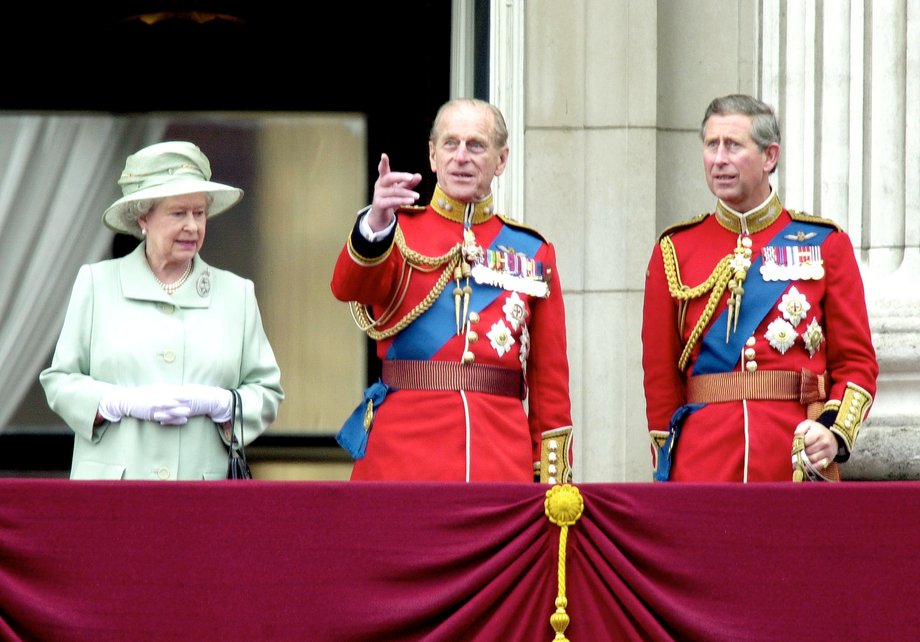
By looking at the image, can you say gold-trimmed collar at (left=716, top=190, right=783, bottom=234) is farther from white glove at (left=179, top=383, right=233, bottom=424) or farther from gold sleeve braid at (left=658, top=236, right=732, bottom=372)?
white glove at (left=179, top=383, right=233, bottom=424)

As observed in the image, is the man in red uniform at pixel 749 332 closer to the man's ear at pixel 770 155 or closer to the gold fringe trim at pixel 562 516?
the man's ear at pixel 770 155

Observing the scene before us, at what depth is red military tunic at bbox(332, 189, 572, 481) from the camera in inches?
233

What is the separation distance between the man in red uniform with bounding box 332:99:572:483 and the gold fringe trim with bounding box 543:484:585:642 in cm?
52

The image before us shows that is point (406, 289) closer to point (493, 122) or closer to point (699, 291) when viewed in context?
point (493, 122)

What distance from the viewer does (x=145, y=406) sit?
Answer: 5.79 meters

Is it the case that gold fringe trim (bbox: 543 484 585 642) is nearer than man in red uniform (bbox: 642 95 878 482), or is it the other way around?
gold fringe trim (bbox: 543 484 585 642)

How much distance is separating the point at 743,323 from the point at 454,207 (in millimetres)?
846

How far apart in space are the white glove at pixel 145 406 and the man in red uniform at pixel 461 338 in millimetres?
509

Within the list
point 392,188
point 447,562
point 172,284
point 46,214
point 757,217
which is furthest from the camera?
point 46,214

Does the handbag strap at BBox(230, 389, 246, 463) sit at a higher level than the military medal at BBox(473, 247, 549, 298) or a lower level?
lower

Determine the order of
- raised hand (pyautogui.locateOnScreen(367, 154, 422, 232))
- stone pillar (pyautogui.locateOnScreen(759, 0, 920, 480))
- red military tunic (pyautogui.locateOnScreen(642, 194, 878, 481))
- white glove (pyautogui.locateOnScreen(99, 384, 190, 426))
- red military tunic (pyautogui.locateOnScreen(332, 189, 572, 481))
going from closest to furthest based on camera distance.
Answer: raised hand (pyautogui.locateOnScreen(367, 154, 422, 232)) → white glove (pyautogui.locateOnScreen(99, 384, 190, 426)) → red military tunic (pyautogui.locateOnScreen(332, 189, 572, 481)) → red military tunic (pyautogui.locateOnScreen(642, 194, 878, 481)) → stone pillar (pyautogui.locateOnScreen(759, 0, 920, 480))

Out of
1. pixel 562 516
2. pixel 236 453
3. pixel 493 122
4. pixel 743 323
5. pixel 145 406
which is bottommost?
pixel 562 516

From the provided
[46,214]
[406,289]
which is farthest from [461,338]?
[46,214]

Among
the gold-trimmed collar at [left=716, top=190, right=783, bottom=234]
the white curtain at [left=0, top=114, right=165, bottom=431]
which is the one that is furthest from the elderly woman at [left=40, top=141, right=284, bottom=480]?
the white curtain at [left=0, top=114, right=165, bottom=431]
